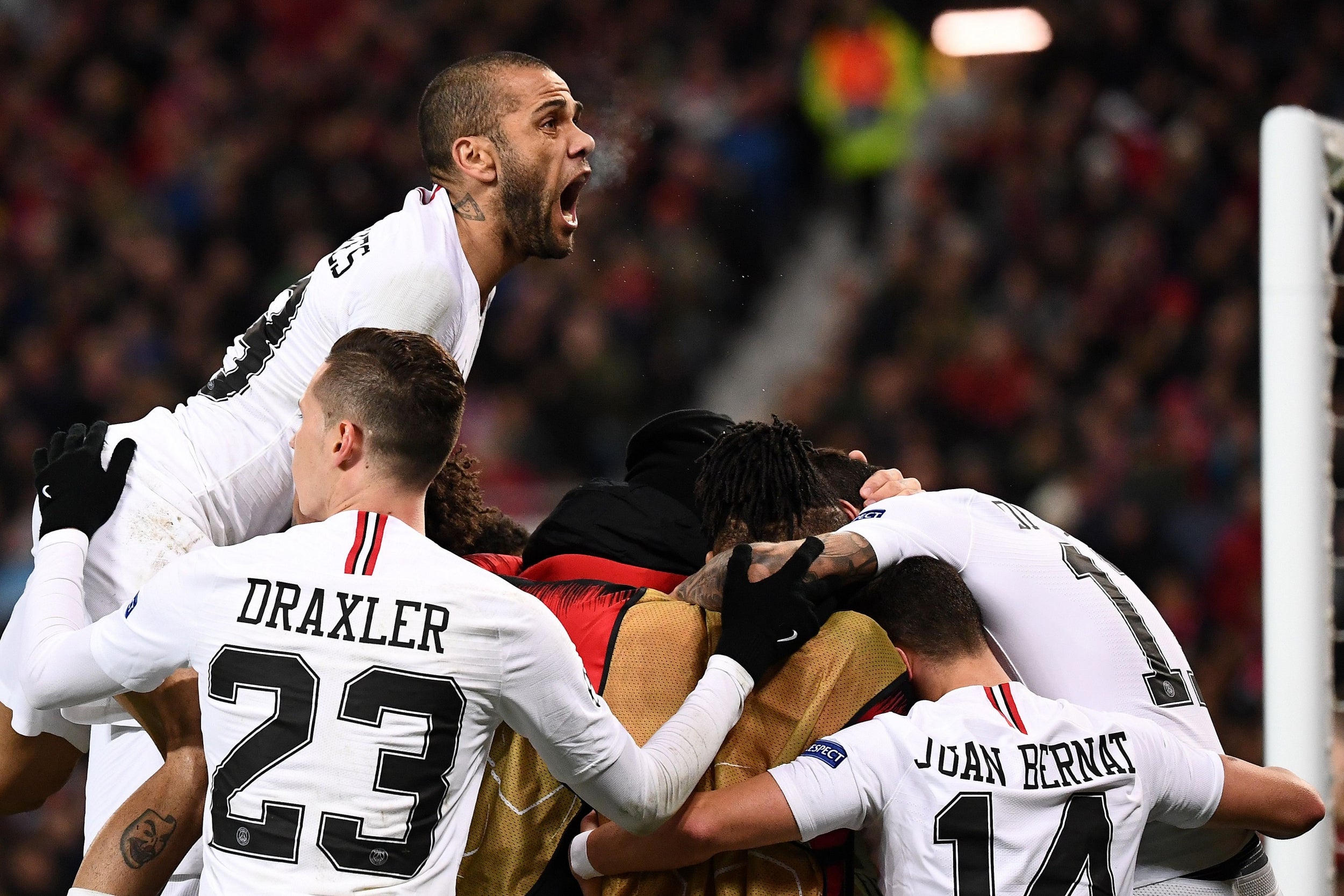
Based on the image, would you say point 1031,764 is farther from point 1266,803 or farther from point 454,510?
point 454,510

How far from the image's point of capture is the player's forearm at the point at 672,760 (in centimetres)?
234

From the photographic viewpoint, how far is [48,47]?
415 inches

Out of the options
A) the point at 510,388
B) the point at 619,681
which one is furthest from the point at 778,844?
the point at 510,388

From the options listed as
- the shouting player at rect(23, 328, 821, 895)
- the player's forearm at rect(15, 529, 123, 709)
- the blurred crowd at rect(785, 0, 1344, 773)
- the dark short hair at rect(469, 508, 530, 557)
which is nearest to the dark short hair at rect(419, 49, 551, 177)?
the dark short hair at rect(469, 508, 530, 557)

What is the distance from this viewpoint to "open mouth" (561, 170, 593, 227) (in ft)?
11.2

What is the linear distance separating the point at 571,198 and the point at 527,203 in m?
0.19

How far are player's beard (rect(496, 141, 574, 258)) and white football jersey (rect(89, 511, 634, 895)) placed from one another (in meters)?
1.19

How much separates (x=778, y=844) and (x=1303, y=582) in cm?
209

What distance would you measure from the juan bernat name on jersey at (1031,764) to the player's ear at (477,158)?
64.3 inches

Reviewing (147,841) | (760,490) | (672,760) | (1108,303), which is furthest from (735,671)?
(1108,303)

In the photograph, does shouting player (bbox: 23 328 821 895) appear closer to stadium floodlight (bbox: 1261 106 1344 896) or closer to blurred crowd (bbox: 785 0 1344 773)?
stadium floodlight (bbox: 1261 106 1344 896)

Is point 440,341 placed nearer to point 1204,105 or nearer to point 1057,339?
point 1057,339

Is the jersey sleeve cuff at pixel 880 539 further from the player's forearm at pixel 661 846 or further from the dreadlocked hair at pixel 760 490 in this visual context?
the player's forearm at pixel 661 846

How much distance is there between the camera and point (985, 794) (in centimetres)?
250
